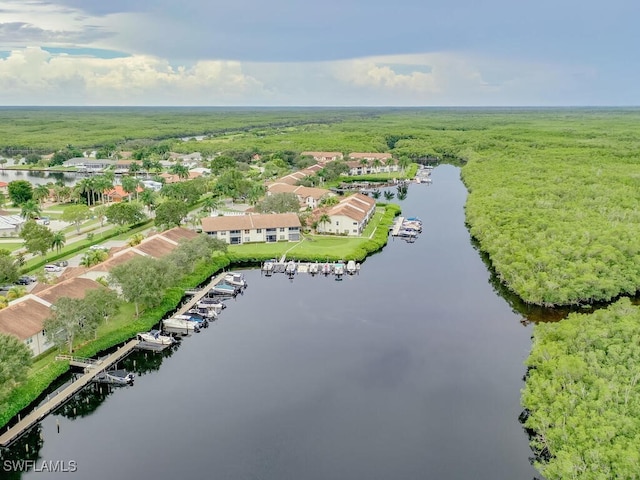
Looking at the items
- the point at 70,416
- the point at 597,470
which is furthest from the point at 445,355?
the point at 70,416

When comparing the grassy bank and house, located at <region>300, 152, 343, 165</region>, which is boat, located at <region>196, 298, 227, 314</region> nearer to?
the grassy bank

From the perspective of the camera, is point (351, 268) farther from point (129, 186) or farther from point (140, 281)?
point (129, 186)

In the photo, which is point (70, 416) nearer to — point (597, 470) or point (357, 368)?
point (357, 368)

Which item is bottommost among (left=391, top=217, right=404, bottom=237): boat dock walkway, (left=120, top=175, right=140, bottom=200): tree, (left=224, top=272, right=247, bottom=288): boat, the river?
the river

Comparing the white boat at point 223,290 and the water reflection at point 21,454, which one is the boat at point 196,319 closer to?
the white boat at point 223,290

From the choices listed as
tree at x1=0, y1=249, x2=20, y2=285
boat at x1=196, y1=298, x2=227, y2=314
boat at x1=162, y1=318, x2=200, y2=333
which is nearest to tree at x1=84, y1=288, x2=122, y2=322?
boat at x1=162, y1=318, x2=200, y2=333

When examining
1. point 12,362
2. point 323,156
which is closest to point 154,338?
point 12,362
